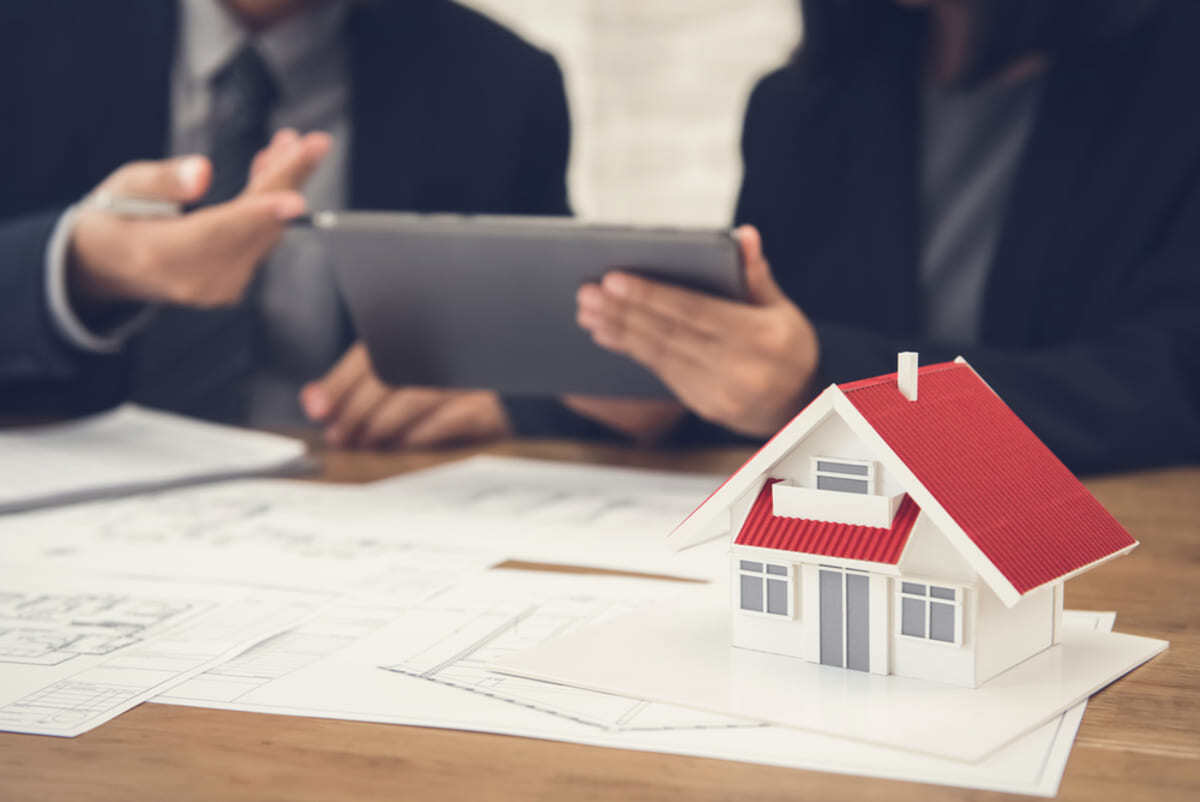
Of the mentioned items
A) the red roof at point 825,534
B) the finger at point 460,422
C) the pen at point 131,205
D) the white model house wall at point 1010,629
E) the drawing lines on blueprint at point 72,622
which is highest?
the pen at point 131,205

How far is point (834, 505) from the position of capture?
0.47m

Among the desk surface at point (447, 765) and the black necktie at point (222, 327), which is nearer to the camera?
the desk surface at point (447, 765)

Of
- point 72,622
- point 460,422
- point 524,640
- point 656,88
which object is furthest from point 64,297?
point 656,88

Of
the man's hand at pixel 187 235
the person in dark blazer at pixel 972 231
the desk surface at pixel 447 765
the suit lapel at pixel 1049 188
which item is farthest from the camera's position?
the suit lapel at pixel 1049 188

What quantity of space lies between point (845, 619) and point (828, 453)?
7 cm

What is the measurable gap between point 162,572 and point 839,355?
0.54 meters

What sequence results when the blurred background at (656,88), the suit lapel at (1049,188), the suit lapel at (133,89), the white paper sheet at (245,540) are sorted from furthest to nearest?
the blurred background at (656,88)
the suit lapel at (133,89)
the suit lapel at (1049,188)
the white paper sheet at (245,540)

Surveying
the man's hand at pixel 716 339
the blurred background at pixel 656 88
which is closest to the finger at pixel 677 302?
the man's hand at pixel 716 339

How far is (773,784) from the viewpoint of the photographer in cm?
37

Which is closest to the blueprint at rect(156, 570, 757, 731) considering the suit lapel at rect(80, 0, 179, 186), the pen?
the pen

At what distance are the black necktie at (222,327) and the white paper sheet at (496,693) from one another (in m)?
0.86

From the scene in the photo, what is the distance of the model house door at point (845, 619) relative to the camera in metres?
0.46

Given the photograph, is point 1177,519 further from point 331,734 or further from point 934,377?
point 331,734

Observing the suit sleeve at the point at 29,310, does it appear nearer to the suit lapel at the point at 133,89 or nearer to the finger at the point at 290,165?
the finger at the point at 290,165
